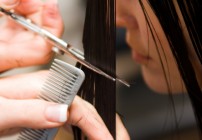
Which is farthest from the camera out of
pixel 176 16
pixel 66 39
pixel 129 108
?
pixel 129 108

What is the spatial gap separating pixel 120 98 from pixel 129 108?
42mm

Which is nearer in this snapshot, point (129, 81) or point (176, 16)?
point (176, 16)

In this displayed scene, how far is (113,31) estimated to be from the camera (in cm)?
57

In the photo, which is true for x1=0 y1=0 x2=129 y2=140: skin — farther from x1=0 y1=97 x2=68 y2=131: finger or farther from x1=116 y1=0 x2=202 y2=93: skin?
x1=116 y1=0 x2=202 y2=93: skin

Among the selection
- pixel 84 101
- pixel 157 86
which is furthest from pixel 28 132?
pixel 157 86

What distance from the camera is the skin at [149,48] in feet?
1.98

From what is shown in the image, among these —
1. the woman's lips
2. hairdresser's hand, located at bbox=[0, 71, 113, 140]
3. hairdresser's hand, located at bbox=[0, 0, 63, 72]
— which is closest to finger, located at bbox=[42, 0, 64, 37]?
hairdresser's hand, located at bbox=[0, 0, 63, 72]

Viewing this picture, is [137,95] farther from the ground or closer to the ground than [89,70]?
closer to the ground

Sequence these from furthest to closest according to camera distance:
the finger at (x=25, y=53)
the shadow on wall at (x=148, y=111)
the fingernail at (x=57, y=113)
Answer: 1. the shadow on wall at (x=148, y=111)
2. the finger at (x=25, y=53)
3. the fingernail at (x=57, y=113)

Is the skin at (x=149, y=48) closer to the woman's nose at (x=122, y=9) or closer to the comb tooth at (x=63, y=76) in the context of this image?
the woman's nose at (x=122, y=9)

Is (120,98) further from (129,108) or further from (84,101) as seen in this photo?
(84,101)

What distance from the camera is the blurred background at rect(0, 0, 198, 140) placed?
70 cm

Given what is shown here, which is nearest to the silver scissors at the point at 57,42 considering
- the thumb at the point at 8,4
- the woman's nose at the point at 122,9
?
the thumb at the point at 8,4

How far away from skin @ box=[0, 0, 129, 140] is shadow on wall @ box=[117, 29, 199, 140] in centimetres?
16
